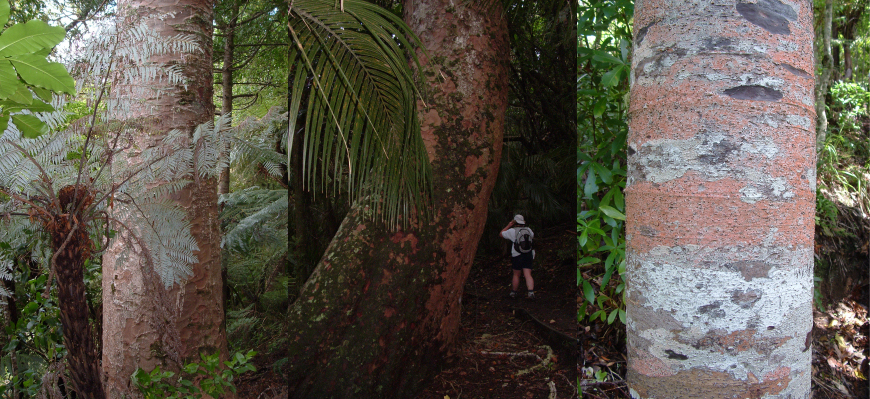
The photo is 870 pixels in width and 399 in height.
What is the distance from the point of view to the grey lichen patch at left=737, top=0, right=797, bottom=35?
707 millimetres

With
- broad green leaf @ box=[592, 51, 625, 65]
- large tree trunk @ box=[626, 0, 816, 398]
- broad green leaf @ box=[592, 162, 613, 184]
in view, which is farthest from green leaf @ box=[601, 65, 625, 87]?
large tree trunk @ box=[626, 0, 816, 398]

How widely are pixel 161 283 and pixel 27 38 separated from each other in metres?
0.64

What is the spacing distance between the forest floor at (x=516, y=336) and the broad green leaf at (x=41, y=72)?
1332 mm

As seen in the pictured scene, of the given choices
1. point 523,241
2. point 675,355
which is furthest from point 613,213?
point 675,355

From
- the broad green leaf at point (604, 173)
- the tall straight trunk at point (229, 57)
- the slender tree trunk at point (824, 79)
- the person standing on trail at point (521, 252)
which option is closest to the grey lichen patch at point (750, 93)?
the broad green leaf at point (604, 173)

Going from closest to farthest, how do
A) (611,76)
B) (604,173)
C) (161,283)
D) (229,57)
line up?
1. (161,283)
2. (611,76)
3. (604,173)
4. (229,57)

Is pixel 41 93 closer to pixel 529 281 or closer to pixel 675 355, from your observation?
pixel 675 355

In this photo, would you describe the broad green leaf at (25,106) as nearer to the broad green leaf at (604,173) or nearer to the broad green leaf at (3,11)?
the broad green leaf at (3,11)

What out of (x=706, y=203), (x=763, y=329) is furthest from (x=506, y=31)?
(x=763, y=329)

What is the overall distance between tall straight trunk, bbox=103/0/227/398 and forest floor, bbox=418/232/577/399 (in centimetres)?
82

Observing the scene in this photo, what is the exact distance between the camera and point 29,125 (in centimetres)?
87

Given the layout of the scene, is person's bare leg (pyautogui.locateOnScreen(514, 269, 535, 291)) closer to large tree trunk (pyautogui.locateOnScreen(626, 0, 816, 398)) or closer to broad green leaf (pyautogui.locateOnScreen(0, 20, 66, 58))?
large tree trunk (pyautogui.locateOnScreen(626, 0, 816, 398))

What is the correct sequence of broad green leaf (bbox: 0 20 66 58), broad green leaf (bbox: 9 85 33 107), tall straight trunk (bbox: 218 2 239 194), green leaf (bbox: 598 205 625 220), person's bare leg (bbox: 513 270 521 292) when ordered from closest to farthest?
broad green leaf (bbox: 0 20 66 58)
broad green leaf (bbox: 9 85 33 107)
green leaf (bbox: 598 205 625 220)
person's bare leg (bbox: 513 270 521 292)
tall straight trunk (bbox: 218 2 239 194)

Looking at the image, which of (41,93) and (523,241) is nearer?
(41,93)
